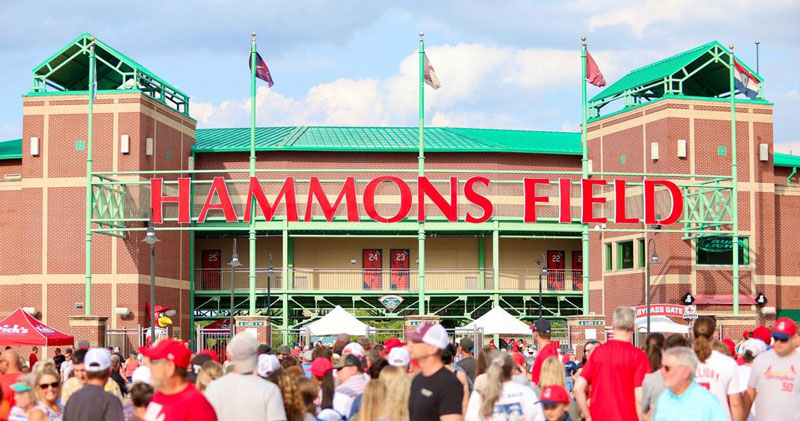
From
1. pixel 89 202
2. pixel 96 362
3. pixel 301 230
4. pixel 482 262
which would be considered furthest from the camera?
pixel 482 262

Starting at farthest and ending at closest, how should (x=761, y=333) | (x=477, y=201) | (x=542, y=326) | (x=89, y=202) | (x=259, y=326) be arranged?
(x=477, y=201)
(x=89, y=202)
(x=259, y=326)
(x=761, y=333)
(x=542, y=326)

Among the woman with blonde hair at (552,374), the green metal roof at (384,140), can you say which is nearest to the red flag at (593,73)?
the green metal roof at (384,140)

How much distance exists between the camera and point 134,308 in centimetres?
4581

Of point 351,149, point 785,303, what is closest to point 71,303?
point 351,149

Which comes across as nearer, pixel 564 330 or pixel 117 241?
pixel 117 241

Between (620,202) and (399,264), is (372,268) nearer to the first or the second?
(399,264)

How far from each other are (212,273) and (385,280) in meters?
8.06

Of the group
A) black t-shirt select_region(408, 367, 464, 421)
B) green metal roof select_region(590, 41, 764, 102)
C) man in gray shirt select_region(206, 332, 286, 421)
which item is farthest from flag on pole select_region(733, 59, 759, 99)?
man in gray shirt select_region(206, 332, 286, 421)

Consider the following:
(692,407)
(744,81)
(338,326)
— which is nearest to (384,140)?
(744,81)

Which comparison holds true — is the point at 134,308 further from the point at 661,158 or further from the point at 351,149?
the point at 661,158

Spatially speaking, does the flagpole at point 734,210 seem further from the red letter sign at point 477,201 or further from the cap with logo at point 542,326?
the cap with logo at point 542,326

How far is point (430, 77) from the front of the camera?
1698 inches

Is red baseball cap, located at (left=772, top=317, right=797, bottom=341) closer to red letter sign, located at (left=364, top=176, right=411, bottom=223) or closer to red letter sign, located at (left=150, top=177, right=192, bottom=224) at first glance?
red letter sign, located at (left=364, top=176, right=411, bottom=223)

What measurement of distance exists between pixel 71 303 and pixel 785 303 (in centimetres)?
2931
